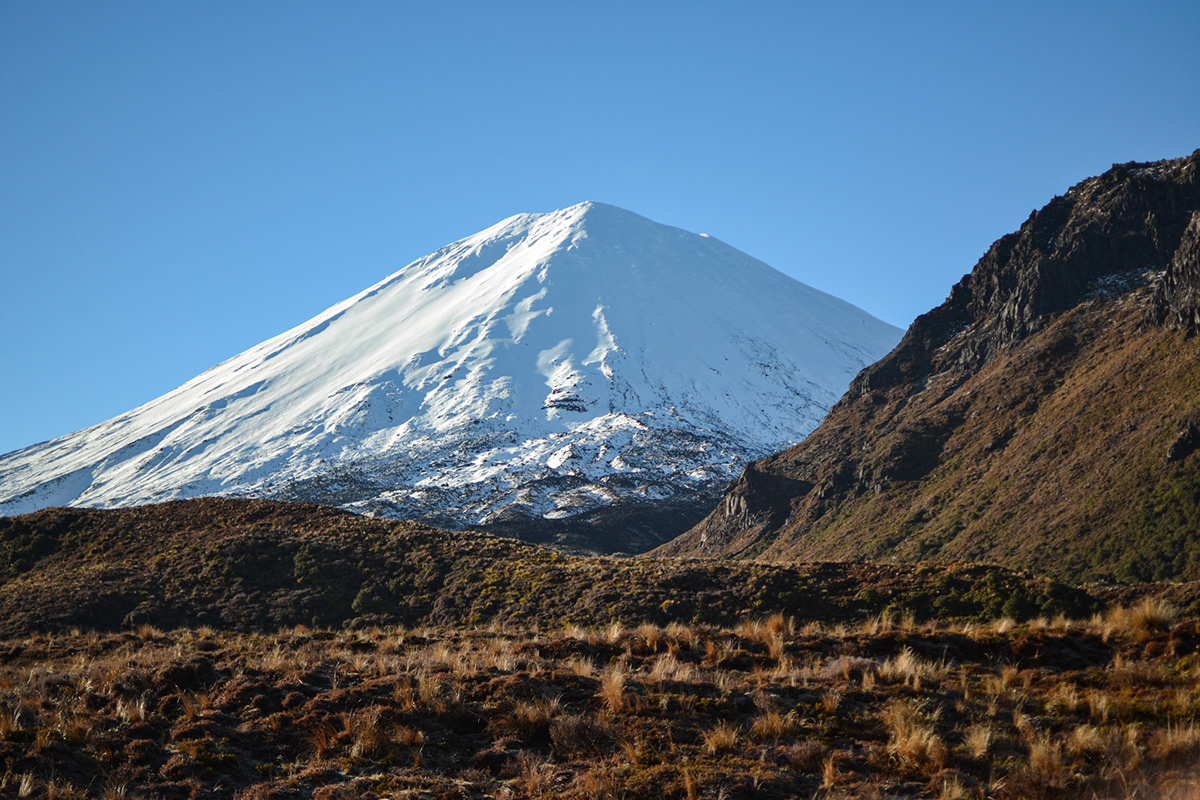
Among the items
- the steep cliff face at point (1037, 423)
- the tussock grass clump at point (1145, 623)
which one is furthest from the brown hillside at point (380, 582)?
the steep cliff face at point (1037, 423)

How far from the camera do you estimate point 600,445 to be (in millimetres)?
148250

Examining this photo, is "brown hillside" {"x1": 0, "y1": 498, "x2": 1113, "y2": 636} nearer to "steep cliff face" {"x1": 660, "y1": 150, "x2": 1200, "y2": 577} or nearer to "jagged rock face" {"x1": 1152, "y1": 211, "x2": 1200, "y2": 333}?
"steep cliff face" {"x1": 660, "y1": 150, "x2": 1200, "y2": 577}

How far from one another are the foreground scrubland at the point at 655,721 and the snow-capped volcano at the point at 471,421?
102780 millimetres

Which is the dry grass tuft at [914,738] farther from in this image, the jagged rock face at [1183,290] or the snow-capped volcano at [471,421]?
the snow-capped volcano at [471,421]

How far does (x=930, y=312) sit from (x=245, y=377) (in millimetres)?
159489

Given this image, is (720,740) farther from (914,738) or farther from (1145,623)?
(1145,623)

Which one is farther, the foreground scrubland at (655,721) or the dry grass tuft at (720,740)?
the dry grass tuft at (720,740)

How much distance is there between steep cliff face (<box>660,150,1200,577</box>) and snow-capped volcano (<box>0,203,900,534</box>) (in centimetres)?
4856

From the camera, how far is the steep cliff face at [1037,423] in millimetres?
45969

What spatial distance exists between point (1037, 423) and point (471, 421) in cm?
11507

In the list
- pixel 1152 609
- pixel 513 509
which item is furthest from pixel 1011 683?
pixel 513 509

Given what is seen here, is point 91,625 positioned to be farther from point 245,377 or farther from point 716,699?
point 245,377

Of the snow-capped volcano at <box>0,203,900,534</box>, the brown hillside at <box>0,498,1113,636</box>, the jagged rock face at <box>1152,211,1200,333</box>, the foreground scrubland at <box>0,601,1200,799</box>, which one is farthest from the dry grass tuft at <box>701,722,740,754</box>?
the snow-capped volcano at <box>0,203,900,534</box>

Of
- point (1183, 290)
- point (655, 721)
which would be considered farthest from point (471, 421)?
point (655, 721)
